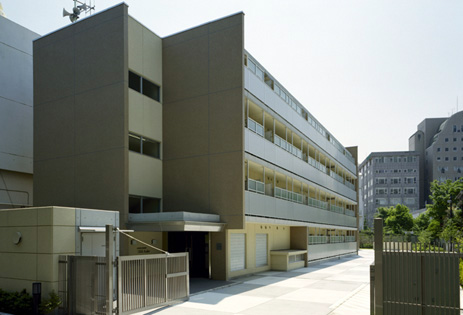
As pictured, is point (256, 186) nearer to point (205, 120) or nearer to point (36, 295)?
point (205, 120)

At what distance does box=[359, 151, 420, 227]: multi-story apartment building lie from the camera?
126 metres

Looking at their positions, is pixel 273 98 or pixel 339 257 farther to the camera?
pixel 339 257

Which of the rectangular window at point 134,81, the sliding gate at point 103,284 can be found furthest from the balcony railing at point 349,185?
the sliding gate at point 103,284

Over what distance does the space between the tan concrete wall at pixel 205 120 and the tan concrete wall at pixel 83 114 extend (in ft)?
10.7

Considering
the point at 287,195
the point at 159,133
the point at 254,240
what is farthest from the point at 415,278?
the point at 287,195

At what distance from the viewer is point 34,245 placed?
13.6 m

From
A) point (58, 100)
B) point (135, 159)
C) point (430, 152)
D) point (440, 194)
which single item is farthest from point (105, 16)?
point (430, 152)

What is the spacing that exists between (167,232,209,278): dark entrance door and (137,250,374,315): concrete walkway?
7.61ft

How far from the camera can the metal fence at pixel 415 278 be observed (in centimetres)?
1045

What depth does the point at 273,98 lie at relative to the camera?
2775 cm

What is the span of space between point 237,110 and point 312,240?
16.3 metres

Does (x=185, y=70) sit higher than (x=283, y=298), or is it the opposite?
(x=185, y=70)

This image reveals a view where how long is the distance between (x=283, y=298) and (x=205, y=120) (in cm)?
1044

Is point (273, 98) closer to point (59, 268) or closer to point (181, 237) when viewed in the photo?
point (181, 237)
